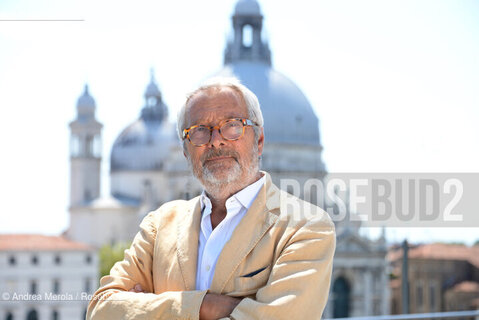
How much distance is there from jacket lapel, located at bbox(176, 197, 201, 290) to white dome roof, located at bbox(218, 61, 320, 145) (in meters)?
45.9

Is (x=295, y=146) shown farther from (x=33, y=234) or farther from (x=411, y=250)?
(x=33, y=234)

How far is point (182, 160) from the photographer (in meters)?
47.5

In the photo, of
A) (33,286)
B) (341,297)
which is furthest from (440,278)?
(33,286)

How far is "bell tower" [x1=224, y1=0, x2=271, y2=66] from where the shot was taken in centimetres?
5256

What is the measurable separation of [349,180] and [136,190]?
5011cm

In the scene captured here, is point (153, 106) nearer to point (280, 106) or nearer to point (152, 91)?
point (152, 91)

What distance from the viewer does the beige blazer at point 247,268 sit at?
95.0 inches

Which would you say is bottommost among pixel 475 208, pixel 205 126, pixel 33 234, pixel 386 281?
pixel 386 281

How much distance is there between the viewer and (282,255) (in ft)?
8.09

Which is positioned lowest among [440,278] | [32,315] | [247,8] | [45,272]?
[32,315]

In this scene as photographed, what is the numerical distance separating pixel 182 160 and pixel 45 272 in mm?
13747

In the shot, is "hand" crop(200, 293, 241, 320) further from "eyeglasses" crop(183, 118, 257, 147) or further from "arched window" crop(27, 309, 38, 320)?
"arched window" crop(27, 309, 38, 320)

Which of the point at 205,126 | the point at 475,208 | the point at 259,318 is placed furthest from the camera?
the point at 475,208

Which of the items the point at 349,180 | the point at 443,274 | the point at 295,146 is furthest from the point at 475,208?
the point at 295,146
